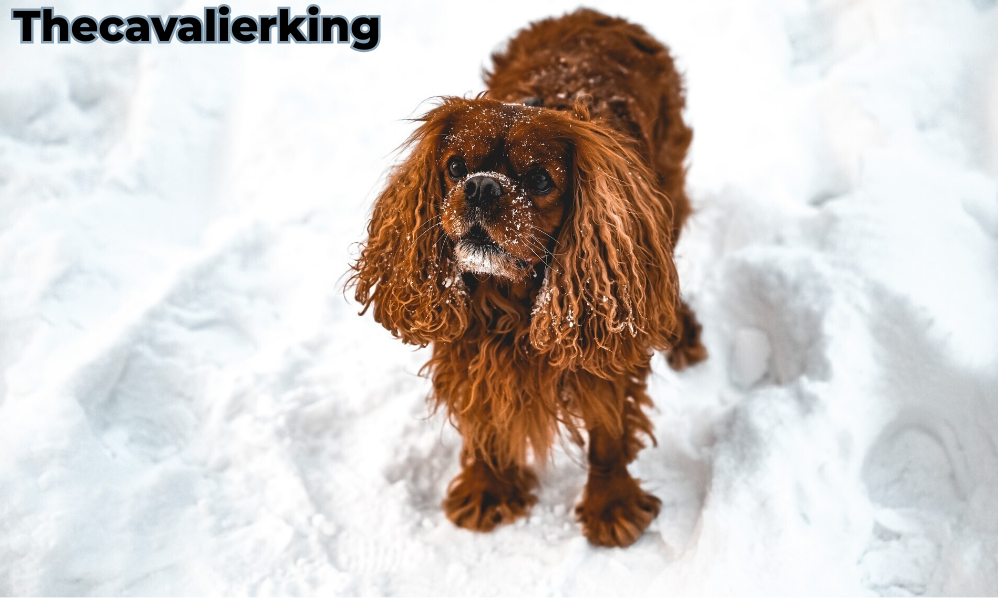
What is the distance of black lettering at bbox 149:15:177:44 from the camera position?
4309 millimetres

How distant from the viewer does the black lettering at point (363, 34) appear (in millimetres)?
4645

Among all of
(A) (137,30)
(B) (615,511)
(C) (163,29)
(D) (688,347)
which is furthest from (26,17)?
(B) (615,511)

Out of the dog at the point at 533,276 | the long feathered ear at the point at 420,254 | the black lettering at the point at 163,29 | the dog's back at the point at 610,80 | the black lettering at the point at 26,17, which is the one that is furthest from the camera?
the black lettering at the point at 163,29

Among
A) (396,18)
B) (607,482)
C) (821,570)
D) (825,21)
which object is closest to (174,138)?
(396,18)

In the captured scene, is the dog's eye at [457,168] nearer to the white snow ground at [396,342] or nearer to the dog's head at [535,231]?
the dog's head at [535,231]

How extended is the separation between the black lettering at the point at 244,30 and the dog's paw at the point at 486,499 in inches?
122

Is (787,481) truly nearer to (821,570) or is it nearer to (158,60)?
(821,570)

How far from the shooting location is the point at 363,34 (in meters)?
4.75

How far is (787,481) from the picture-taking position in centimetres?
268

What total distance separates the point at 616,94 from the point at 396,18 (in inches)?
A: 106

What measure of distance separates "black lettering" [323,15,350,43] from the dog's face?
2.71 m

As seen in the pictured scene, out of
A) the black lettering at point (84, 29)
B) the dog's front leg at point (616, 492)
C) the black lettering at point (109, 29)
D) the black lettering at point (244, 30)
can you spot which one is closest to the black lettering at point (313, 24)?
the black lettering at point (244, 30)

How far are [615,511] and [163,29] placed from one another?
3.68 meters

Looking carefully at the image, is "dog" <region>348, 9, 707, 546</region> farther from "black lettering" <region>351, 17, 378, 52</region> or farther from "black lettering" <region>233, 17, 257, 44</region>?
"black lettering" <region>233, 17, 257, 44</region>
